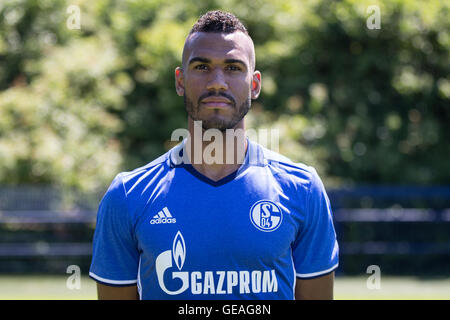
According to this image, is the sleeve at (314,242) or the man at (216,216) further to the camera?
the sleeve at (314,242)

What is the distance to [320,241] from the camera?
255 cm

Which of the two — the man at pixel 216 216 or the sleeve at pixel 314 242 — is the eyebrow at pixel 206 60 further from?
the sleeve at pixel 314 242

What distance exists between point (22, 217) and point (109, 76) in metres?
3.64

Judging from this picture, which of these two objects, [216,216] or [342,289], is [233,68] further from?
[342,289]

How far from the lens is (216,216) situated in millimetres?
2457

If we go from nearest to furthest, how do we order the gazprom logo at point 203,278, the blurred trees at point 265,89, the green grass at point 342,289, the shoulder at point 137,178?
the gazprom logo at point 203,278, the shoulder at point 137,178, the green grass at point 342,289, the blurred trees at point 265,89

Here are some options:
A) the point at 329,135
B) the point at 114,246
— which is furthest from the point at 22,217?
the point at 114,246

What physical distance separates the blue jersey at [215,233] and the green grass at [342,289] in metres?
6.19

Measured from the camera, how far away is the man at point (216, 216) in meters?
2.43

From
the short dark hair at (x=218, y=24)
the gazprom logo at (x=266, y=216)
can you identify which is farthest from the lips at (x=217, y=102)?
the gazprom logo at (x=266, y=216)

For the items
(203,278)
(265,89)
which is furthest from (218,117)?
(265,89)

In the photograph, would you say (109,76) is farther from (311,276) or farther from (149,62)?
(311,276)

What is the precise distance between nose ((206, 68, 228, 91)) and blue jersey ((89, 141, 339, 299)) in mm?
361

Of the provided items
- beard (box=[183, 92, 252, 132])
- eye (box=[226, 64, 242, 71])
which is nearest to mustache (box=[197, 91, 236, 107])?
beard (box=[183, 92, 252, 132])
